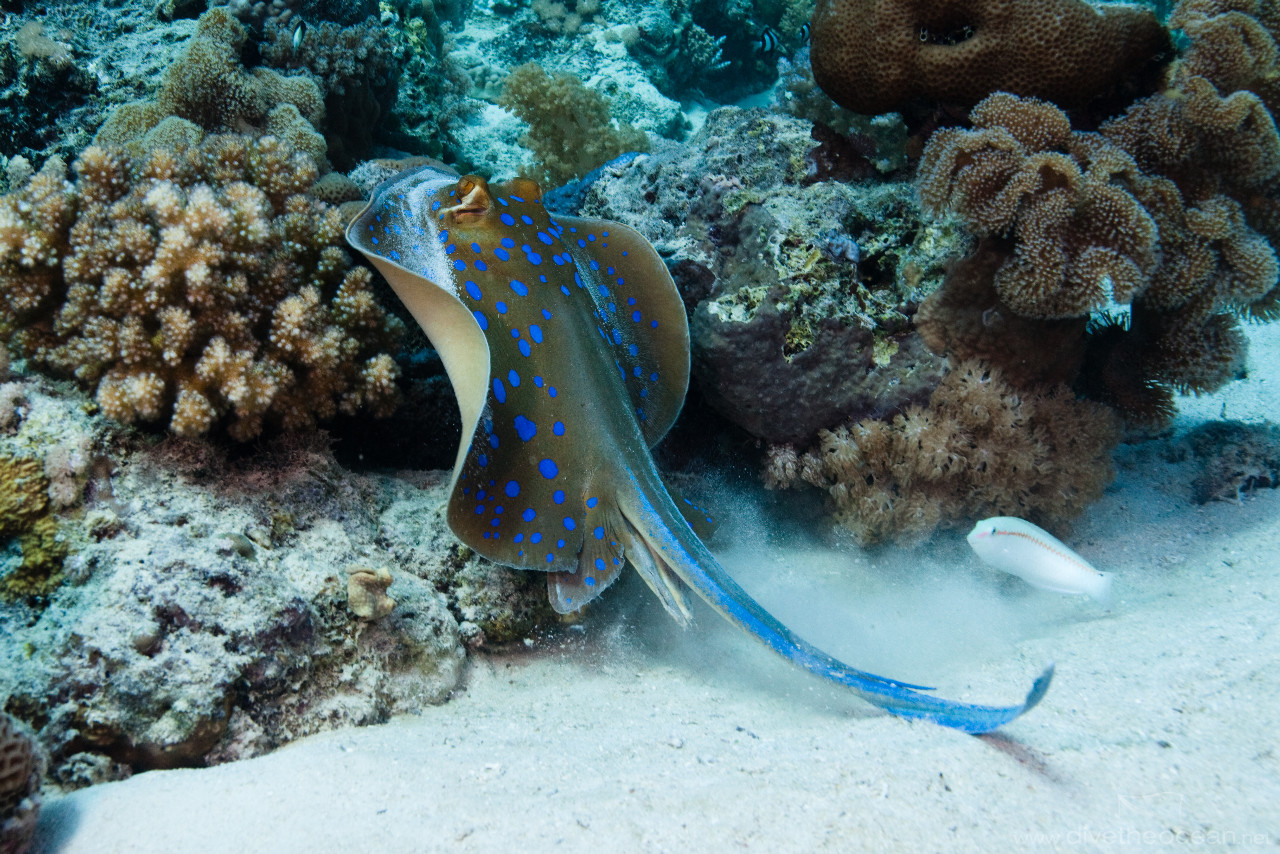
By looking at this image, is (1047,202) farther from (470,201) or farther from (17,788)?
(17,788)

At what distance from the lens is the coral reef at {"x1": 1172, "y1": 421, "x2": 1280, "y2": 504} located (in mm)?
4664

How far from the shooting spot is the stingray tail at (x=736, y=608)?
99.7 inches

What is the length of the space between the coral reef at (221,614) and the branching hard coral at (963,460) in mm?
2333

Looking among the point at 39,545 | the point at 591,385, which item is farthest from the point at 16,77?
the point at 591,385

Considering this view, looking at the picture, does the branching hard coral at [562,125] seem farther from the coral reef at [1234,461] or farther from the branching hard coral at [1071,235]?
the coral reef at [1234,461]

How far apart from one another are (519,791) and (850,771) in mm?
1266

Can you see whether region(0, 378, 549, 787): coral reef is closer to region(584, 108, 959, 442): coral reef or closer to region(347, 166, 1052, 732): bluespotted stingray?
region(347, 166, 1052, 732): bluespotted stingray

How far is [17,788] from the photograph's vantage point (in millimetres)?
1737

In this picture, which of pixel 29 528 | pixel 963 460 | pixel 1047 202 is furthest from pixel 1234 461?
pixel 29 528

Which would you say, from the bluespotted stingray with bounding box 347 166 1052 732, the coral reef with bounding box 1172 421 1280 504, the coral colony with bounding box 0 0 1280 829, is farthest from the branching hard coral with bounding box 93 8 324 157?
the coral reef with bounding box 1172 421 1280 504

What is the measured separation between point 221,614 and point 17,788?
30.4 inches

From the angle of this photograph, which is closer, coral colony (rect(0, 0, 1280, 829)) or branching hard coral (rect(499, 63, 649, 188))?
coral colony (rect(0, 0, 1280, 829))

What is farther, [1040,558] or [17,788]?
[1040,558]

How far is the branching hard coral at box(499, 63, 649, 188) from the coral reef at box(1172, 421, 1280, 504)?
583 centimetres
